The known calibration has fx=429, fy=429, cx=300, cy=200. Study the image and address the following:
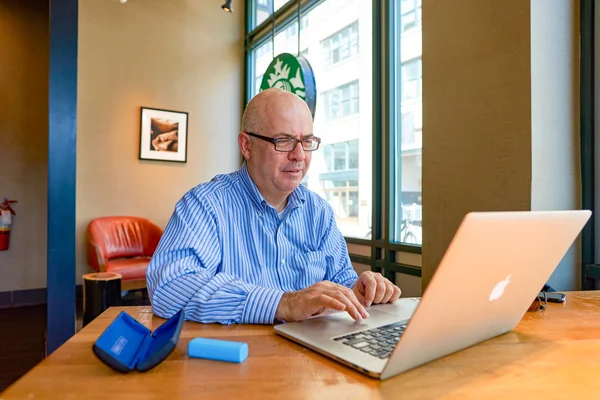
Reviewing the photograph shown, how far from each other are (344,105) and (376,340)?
139 inches

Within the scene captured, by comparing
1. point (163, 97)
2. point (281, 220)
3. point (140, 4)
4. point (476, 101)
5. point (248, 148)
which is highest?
point (140, 4)

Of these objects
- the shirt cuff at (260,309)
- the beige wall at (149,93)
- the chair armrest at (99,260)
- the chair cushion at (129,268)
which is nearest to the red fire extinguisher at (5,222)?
the beige wall at (149,93)

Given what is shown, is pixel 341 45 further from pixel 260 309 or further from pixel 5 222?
pixel 5 222

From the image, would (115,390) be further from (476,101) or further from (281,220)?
(476,101)

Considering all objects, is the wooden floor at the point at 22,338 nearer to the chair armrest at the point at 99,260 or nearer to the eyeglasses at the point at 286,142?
the chair armrest at the point at 99,260

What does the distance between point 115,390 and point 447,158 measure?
201 cm

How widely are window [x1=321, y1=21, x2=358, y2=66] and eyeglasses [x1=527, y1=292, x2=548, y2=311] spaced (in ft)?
10.2

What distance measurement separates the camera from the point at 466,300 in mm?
707

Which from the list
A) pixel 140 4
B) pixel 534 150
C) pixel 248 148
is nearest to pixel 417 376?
pixel 248 148

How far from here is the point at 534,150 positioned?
1821 mm

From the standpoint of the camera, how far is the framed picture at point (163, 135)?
17.5 feet

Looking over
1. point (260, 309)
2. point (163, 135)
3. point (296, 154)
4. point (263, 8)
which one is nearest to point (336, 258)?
point (296, 154)

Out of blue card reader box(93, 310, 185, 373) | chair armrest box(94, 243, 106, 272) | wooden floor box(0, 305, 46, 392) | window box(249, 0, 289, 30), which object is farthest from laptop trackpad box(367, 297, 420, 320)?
window box(249, 0, 289, 30)

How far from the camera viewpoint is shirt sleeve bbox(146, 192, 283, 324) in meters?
1.04
